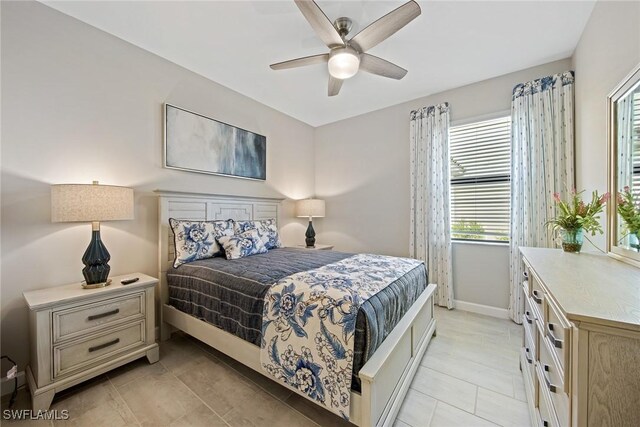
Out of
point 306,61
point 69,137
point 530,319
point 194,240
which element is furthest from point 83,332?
point 530,319

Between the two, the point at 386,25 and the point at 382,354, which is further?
the point at 386,25

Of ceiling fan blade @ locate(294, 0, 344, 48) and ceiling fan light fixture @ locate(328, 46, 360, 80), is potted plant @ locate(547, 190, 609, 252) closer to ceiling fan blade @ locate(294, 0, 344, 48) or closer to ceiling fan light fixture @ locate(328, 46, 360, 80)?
ceiling fan light fixture @ locate(328, 46, 360, 80)

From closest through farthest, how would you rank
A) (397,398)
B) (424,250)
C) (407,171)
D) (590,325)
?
(590,325)
(397,398)
(424,250)
(407,171)

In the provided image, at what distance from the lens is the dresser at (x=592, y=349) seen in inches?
26.9

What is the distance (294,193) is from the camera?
13.7 ft

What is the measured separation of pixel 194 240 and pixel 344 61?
2.07 meters

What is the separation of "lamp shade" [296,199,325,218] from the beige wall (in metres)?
2.93

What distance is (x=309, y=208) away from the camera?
3916mm

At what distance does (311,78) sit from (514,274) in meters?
3.17

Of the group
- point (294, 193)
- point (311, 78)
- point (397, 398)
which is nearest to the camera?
point (397, 398)

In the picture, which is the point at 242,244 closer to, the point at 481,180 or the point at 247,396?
the point at 247,396

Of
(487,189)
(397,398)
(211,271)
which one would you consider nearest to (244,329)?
(211,271)

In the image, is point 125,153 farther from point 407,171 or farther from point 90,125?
point 407,171

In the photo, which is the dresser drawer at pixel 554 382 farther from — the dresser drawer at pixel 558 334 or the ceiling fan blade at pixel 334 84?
the ceiling fan blade at pixel 334 84
